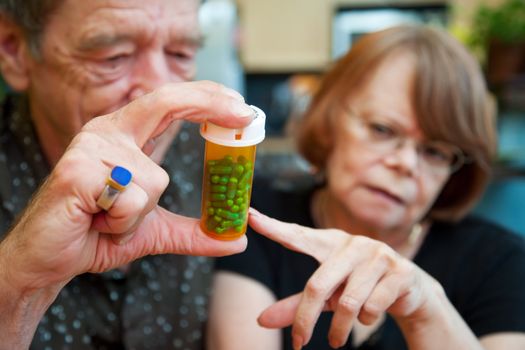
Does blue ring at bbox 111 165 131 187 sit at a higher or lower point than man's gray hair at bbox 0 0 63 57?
lower

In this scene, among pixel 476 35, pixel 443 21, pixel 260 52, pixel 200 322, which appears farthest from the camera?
pixel 260 52

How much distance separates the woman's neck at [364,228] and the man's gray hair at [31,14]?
0.80 metres

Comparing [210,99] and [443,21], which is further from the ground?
[210,99]

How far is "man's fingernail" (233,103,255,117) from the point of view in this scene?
2.41 feet

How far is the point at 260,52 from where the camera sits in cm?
493

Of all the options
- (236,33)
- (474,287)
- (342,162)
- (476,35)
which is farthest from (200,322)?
(236,33)

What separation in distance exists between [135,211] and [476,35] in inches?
→ 99.3

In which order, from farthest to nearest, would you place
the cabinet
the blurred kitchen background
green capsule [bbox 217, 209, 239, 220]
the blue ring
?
the cabinet < the blurred kitchen background < green capsule [bbox 217, 209, 239, 220] < the blue ring

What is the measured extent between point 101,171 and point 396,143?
0.81m

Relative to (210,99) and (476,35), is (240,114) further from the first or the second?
(476,35)

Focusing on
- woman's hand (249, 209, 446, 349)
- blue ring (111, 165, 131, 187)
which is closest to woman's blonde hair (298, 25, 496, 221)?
woman's hand (249, 209, 446, 349)

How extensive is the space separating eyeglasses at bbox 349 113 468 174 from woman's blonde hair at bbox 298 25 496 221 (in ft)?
0.09

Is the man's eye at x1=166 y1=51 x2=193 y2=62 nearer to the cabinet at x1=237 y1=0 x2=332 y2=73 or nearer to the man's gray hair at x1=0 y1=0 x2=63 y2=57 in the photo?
the man's gray hair at x1=0 y1=0 x2=63 y2=57

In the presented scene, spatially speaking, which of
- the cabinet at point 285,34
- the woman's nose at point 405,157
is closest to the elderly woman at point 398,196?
the woman's nose at point 405,157
